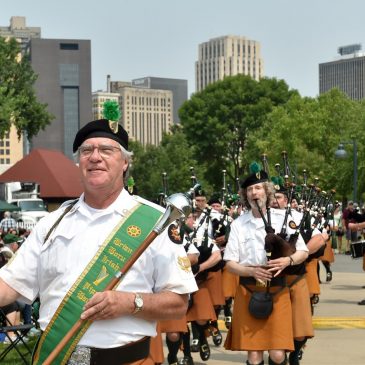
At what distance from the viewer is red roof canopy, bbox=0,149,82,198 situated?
2677 inches

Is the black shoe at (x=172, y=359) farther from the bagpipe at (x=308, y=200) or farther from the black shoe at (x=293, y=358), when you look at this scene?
the bagpipe at (x=308, y=200)

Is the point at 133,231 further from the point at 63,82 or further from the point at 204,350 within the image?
the point at 63,82

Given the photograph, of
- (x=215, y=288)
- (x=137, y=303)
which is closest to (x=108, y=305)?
(x=137, y=303)

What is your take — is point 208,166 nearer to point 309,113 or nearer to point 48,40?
point 309,113

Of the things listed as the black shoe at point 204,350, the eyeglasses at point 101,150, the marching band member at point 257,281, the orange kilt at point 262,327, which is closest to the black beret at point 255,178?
the marching band member at point 257,281

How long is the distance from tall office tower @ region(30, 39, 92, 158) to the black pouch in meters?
171

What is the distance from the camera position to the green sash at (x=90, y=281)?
4223 millimetres

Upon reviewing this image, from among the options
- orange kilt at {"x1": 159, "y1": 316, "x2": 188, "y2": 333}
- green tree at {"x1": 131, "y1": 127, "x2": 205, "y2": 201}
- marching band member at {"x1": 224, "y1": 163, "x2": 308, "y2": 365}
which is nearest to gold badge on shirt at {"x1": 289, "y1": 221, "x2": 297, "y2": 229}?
marching band member at {"x1": 224, "y1": 163, "x2": 308, "y2": 365}

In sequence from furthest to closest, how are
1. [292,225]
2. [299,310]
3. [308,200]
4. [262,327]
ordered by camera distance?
[308,200] → [299,310] → [292,225] → [262,327]

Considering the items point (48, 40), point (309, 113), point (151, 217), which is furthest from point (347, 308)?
point (48, 40)

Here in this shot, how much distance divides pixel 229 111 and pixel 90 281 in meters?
72.5

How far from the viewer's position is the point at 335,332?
43.6 feet

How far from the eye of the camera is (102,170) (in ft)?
14.0

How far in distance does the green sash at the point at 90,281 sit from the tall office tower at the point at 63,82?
174m
